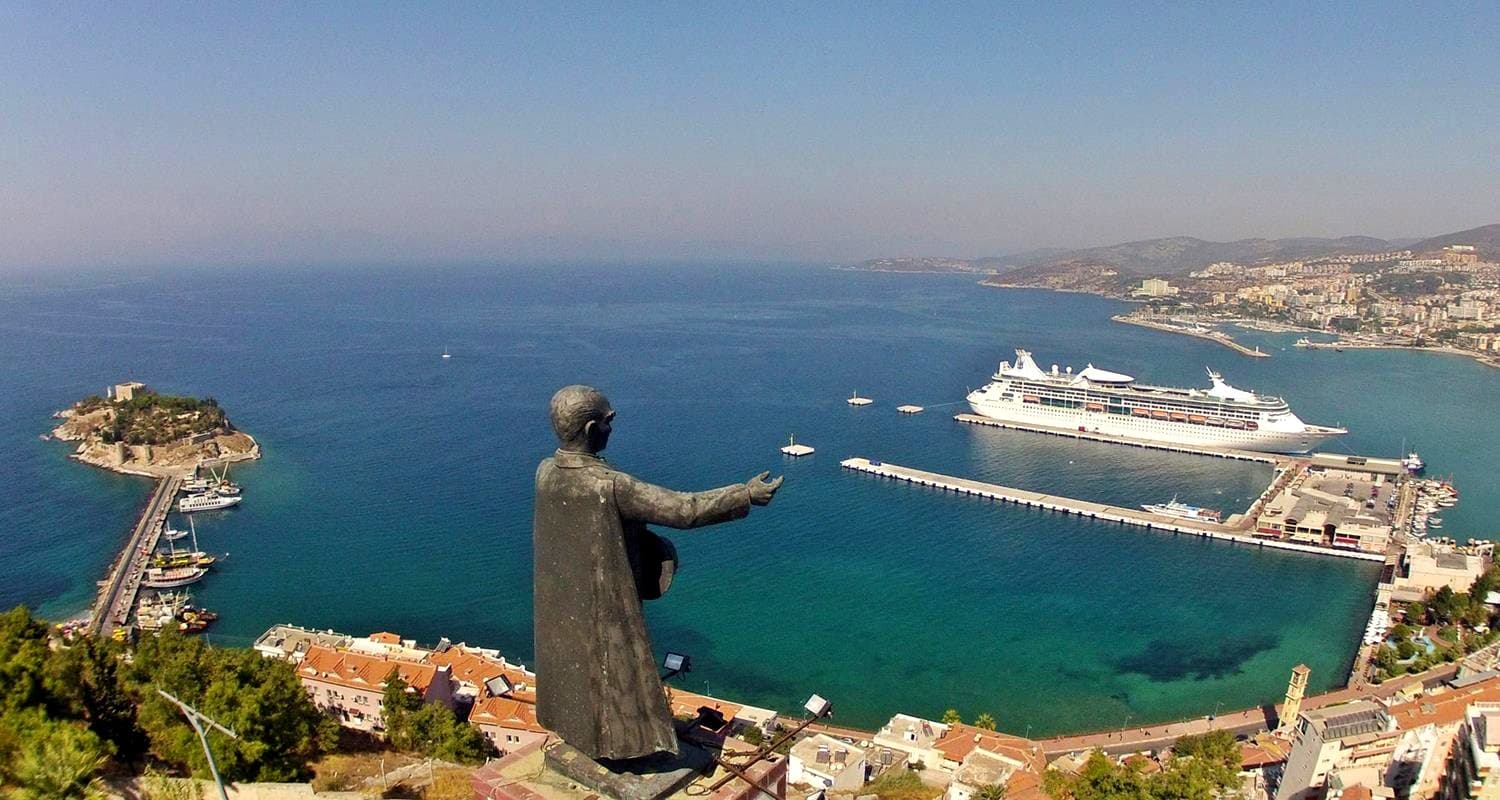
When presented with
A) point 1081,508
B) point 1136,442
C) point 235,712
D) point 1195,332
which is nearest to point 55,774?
point 235,712

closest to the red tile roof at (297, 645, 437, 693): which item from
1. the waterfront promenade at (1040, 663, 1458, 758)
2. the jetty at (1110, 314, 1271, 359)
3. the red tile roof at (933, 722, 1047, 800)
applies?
the red tile roof at (933, 722, 1047, 800)

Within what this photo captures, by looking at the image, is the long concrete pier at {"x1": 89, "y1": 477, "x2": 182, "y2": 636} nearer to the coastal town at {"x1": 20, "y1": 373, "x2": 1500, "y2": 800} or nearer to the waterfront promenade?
the coastal town at {"x1": 20, "y1": 373, "x2": 1500, "y2": 800}

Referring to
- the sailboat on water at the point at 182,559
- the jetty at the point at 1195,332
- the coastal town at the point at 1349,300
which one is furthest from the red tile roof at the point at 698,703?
the coastal town at the point at 1349,300

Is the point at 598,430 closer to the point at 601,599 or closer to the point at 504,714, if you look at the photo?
the point at 601,599

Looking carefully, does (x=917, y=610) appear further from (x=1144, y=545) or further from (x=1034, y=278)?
(x=1034, y=278)

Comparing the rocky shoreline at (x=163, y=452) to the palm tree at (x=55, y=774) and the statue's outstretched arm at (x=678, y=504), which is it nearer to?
the palm tree at (x=55, y=774)

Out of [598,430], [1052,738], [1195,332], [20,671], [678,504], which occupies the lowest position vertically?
[1052,738]
